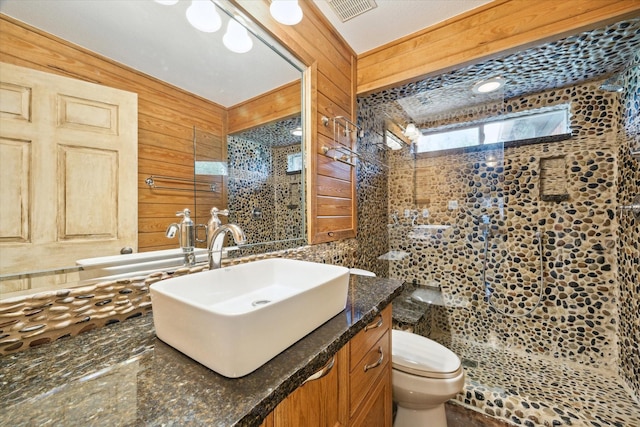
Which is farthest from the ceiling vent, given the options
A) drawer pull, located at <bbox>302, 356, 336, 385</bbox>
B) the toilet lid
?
the toilet lid

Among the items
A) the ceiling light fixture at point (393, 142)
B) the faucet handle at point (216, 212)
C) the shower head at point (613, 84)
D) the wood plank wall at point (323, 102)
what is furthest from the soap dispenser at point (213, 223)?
the shower head at point (613, 84)

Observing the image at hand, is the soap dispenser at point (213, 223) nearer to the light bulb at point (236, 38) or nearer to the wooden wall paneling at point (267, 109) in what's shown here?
the wooden wall paneling at point (267, 109)

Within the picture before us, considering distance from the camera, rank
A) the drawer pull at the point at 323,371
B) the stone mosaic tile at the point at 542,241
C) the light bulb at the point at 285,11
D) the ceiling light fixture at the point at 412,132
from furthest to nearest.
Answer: the ceiling light fixture at the point at 412,132 → the stone mosaic tile at the point at 542,241 → the light bulb at the point at 285,11 → the drawer pull at the point at 323,371

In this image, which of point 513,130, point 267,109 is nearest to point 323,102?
point 267,109

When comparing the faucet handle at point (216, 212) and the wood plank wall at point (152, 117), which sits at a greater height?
the wood plank wall at point (152, 117)

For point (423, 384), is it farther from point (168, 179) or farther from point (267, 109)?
point (267, 109)

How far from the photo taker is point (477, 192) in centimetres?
243

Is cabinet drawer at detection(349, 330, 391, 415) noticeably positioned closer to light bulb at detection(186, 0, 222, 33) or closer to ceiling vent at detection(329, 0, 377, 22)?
light bulb at detection(186, 0, 222, 33)

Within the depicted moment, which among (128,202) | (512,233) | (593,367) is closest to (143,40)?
(128,202)

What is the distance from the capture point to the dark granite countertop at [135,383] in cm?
41

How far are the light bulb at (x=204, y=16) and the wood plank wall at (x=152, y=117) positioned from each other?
0.31 meters

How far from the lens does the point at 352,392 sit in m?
Result: 0.84

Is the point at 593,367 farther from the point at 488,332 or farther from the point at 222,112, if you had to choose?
the point at 222,112

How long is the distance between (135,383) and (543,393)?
253 cm
